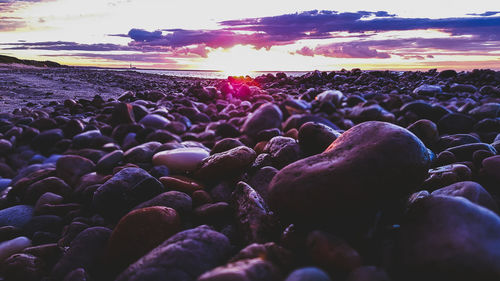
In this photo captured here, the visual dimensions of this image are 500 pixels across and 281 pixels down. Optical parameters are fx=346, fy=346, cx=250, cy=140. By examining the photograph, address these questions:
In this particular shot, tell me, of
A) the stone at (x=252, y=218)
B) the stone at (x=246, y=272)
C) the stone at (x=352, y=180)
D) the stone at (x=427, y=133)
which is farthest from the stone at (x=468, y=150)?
the stone at (x=246, y=272)

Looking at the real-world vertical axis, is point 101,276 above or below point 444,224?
below

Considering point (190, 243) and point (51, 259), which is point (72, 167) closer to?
point (51, 259)

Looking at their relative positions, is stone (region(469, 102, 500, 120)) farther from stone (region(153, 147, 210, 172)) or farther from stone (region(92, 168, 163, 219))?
stone (region(92, 168, 163, 219))

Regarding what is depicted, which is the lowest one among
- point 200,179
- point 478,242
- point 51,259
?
point 51,259

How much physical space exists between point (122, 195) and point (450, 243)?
1856 mm

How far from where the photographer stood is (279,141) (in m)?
2.68

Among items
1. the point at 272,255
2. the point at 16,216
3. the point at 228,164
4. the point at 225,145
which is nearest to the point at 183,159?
the point at 225,145

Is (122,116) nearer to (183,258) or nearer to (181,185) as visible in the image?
(181,185)

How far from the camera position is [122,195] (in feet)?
7.39

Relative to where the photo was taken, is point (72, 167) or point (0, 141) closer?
point (72, 167)

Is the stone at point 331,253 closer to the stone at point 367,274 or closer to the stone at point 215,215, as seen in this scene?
the stone at point 367,274

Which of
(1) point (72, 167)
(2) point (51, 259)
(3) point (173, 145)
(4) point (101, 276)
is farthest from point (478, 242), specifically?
(1) point (72, 167)

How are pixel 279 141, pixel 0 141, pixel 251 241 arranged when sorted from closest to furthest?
pixel 251 241 < pixel 279 141 < pixel 0 141

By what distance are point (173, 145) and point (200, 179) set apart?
965 millimetres
